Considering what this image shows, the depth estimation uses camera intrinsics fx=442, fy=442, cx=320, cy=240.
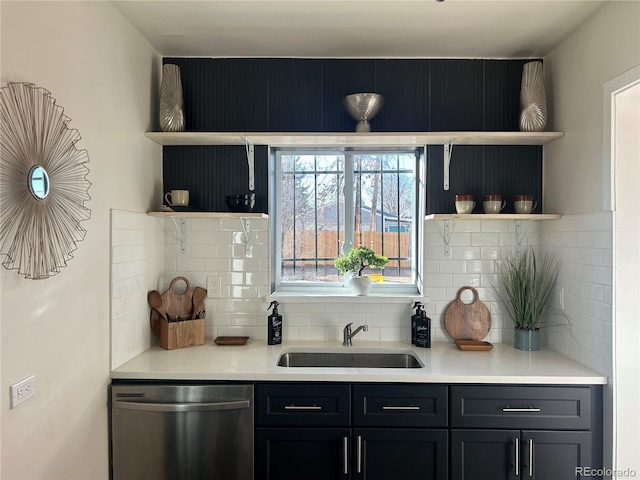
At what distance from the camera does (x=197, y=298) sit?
264 centimetres

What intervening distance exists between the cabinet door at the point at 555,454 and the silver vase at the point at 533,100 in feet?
5.10

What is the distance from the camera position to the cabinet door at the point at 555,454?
2002 millimetres

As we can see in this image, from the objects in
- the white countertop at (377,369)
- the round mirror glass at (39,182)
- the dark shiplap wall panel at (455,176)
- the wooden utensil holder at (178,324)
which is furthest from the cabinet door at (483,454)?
the round mirror glass at (39,182)

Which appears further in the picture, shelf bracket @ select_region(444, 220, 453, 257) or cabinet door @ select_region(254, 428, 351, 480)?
shelf bracket @ select_region(444, 220, 453, 257)

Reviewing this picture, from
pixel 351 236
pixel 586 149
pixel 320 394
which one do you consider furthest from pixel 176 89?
pixel 586 149

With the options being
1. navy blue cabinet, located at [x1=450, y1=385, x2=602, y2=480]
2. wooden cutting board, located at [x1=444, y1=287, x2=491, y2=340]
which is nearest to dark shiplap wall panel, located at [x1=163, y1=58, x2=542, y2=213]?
wooden cutting board, located at [x1=444, y1=287, x2=491, y2=340]

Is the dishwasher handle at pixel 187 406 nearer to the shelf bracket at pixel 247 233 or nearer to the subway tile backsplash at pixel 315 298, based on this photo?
the subway tile backsplash at pixel 315 298

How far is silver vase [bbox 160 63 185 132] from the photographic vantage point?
2.46 meters

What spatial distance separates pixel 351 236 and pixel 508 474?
5.08 ft

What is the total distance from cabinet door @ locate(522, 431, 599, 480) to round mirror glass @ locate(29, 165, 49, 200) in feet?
7.24

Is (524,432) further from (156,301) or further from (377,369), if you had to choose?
(156,301)

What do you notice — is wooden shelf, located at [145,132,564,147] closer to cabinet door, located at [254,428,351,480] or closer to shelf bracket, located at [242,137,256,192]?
shelf bracket, located at [242,137,256,192]

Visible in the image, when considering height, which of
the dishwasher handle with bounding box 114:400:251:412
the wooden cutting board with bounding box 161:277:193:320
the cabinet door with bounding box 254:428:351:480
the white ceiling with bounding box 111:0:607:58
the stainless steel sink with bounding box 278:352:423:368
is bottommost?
the cabinet door with bounding box 254:428:351:480

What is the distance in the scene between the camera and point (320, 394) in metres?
2.05
